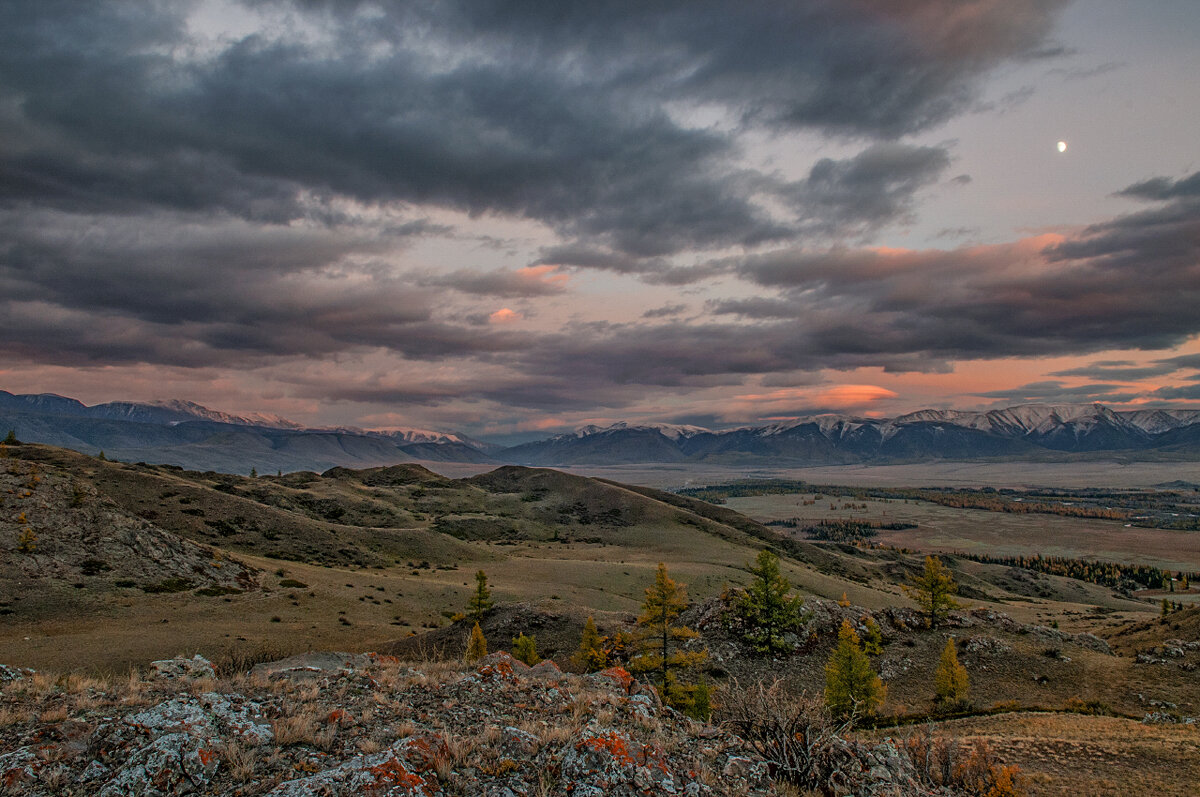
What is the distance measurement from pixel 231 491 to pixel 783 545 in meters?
142

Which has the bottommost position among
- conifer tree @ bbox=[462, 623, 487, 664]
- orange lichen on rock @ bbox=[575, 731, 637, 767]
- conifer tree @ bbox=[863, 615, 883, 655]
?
conifer tree @ bbox=[863, 615, 883, 655]

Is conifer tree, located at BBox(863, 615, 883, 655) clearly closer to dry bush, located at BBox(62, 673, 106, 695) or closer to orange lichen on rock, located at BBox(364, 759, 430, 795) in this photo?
orange lichen on rock, located at BBox(364, 759, 430, 795)

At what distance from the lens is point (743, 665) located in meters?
42.3

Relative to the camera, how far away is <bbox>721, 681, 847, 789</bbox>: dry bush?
35.4 ft

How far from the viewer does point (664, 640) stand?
34.3 metres

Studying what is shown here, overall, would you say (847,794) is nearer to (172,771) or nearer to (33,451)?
(172,771)

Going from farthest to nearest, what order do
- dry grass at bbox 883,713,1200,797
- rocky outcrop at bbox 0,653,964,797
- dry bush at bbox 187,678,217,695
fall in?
dry grass at bbox 883,713,1200,797
dry bush at bbox 187,678,217,695
rocky outcrop at bbox 0,653,964,797

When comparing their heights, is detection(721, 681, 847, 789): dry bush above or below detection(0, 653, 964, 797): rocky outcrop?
below

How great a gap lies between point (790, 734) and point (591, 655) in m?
29.1

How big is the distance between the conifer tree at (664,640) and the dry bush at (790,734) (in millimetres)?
20837

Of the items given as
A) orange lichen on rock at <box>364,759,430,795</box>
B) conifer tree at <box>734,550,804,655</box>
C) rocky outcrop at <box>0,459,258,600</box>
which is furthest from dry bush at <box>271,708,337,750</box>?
rocky outcrop at <box>0,459,258,600</box>

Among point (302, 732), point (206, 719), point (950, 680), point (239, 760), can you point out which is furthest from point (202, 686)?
point (950, 680)

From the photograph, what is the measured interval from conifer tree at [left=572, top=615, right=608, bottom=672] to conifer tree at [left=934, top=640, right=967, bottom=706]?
23.6m

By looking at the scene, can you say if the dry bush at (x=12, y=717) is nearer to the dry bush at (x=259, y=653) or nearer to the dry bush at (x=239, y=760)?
the dry bush at (x=239, y=760)
